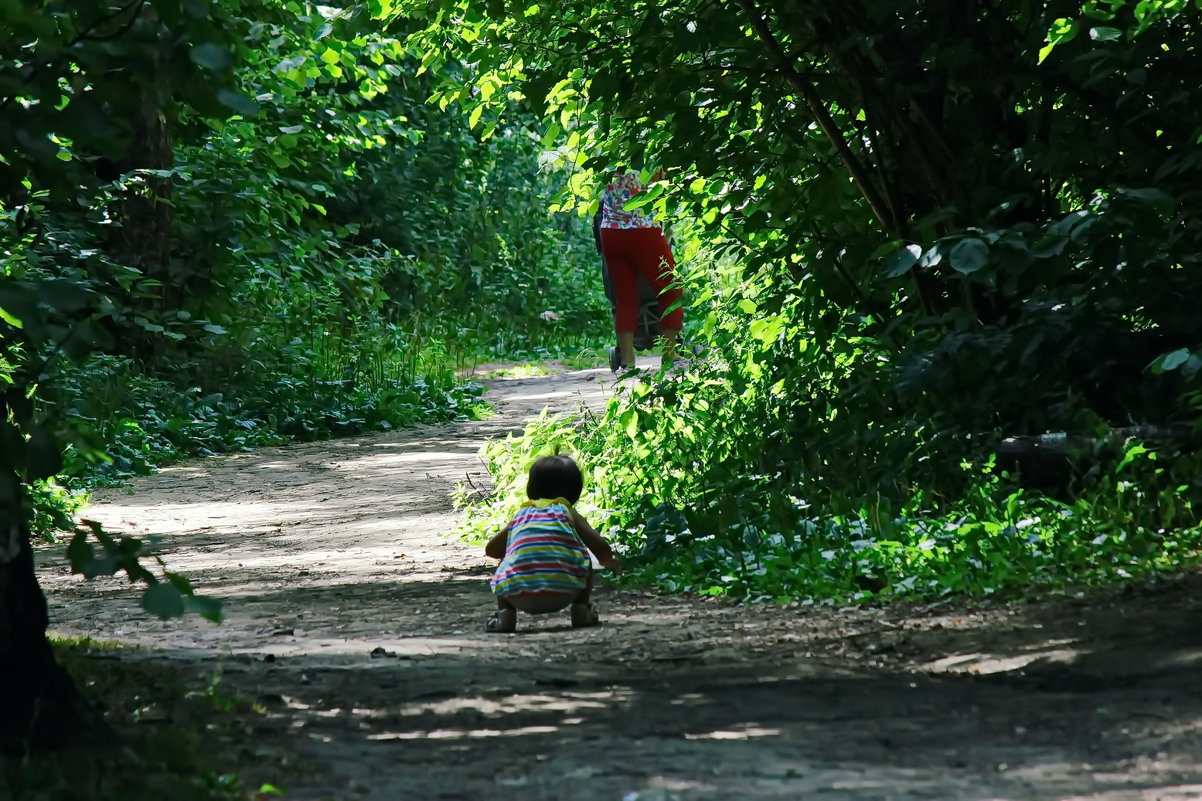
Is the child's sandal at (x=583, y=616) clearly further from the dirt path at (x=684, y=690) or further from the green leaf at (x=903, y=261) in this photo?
the green leaf at (x=903, y=261)

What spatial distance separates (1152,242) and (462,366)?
13394 millimetres

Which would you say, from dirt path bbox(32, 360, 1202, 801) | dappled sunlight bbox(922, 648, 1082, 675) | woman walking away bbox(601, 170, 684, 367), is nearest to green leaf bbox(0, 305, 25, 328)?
dirt path bbox(32, 360, 1202, 801)

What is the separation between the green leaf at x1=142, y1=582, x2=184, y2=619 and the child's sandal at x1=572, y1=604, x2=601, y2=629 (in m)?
3.23

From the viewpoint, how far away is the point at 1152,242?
6.05 m

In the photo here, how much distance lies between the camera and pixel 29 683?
3.62m

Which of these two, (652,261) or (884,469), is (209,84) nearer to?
(884,469)

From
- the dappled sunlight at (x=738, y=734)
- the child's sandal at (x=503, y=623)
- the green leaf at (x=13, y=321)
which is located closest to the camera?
the green leaf at (x=13, y=321)

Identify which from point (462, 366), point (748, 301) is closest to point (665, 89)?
point (748, 301)

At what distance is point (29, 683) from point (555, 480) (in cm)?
291

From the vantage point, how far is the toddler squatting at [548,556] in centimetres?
586

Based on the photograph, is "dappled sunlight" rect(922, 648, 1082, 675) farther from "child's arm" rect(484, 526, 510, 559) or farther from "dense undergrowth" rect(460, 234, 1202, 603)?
"child's arm" rect(484, 526, 510, 559)

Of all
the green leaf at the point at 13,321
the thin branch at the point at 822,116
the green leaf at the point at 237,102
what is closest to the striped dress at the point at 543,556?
the green leaf at the point at 13,321

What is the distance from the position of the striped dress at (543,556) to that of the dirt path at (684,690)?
7.3 inches

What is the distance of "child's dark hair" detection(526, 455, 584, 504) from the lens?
20.7 ft
